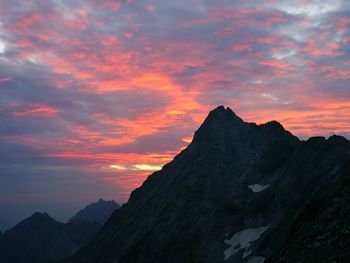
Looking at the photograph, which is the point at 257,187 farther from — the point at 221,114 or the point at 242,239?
the point at 221,114

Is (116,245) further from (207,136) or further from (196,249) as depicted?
(207,136)

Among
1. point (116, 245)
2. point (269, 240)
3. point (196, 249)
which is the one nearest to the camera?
point (269, 240)

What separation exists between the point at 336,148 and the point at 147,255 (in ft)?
196

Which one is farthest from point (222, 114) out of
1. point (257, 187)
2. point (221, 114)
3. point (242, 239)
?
point (242, 239)

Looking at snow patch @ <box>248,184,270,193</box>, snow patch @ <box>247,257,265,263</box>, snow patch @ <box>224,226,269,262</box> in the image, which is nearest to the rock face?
snow patch @ <box>247,257,265,263</box>

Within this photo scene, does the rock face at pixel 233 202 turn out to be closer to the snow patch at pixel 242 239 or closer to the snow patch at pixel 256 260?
the snow patch at pixel 256 260

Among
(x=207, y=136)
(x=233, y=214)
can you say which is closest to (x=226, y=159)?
(x=207, y=136)

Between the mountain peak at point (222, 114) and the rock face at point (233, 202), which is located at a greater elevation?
the mountain peak at point (222, 114)

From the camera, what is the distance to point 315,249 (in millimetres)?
35031

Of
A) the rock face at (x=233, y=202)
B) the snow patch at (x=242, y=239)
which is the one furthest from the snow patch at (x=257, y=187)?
the snow patch at (x=242, y=239)

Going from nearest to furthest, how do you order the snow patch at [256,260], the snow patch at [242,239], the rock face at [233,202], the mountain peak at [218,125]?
the snow patch at [256,260], the rock face at [233,202], the snow patch at [242,239], the mountain peak at [218,125]

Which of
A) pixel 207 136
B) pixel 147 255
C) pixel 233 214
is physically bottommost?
pixel 147 255

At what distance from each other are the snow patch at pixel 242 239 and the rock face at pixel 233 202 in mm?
323

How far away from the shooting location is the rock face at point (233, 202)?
7788 cm
